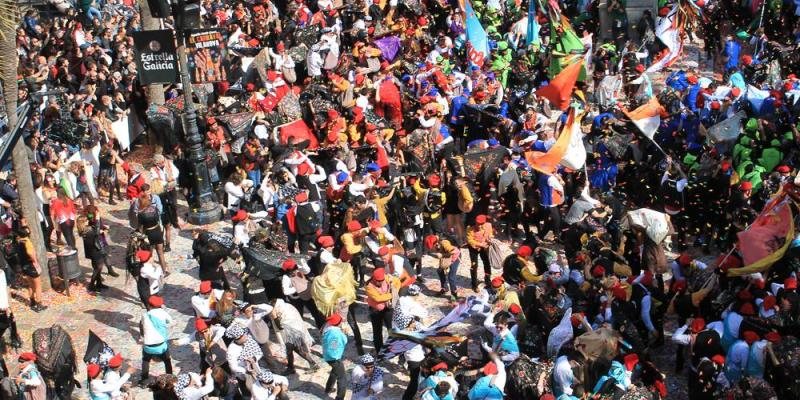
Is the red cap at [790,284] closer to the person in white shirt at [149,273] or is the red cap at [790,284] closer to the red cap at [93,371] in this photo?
the red cap at [93,371]

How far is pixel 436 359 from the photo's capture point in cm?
1261

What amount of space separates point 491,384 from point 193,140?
927 cm

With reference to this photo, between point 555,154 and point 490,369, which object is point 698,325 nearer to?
point 490,369

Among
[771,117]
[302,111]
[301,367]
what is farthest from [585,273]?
[302,111]

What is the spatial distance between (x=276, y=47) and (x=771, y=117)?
1159 cm

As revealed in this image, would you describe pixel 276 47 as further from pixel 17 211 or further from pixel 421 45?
pixel 17 211

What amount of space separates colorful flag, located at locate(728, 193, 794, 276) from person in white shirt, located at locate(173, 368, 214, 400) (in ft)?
22.2

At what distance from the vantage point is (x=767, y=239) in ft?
45.2

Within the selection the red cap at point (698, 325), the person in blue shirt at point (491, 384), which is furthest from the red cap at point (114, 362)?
the red cap at point (698, 325)

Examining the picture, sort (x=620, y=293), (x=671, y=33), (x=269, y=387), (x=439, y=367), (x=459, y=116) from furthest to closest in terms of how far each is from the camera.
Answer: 1. (x=671, y=33)
2. (x=459, y=116)
3. (x=620, y=293)
4. (x=269, y=387)
5. (x=439, y=367)

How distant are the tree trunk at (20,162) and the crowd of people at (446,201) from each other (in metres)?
0.24

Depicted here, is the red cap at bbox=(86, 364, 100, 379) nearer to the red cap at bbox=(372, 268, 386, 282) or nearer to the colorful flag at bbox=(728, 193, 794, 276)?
the red cap at bbox=(372, 268, 386, 282)

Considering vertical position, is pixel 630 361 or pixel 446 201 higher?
pixel 630 361

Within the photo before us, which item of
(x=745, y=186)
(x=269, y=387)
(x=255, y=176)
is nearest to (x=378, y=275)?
(x=269, y=387)
